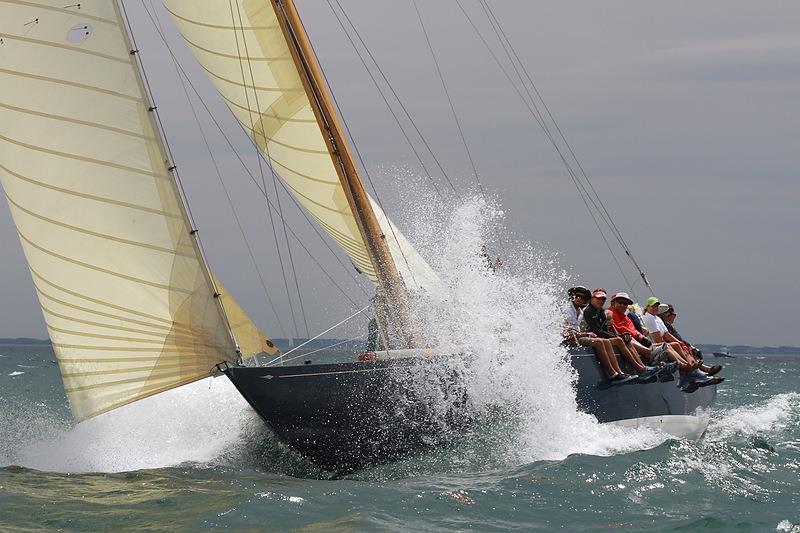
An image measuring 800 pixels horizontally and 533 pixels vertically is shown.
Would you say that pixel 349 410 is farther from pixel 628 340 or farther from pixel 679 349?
pixel 679 349

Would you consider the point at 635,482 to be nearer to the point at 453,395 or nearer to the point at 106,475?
the point at 453,395

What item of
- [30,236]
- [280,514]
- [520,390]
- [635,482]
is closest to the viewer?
[280,514]

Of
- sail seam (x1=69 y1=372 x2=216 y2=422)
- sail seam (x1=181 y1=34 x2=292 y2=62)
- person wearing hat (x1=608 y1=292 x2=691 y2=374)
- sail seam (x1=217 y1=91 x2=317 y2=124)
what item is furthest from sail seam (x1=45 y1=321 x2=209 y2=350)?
person wearing hat (x1=608 y1=292 x2=691 y2=374)

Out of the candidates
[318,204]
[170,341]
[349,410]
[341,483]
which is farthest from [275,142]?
[341,483]

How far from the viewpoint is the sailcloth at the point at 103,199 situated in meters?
10.5

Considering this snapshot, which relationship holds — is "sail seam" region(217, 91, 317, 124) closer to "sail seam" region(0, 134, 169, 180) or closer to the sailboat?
the sailboat

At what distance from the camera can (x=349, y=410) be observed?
10562 millimetres

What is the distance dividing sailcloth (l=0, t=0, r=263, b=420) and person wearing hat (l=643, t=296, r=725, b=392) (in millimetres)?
5959

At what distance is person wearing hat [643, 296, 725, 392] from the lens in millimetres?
14781

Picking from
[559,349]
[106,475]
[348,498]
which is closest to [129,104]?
[106,475]

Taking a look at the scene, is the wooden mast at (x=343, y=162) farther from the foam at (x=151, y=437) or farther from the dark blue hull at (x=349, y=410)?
the foam at (x=151, y=437)

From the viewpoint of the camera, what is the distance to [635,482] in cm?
1008

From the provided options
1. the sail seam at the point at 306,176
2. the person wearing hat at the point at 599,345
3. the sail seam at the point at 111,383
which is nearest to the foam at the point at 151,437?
the sail seam at the point at 111,383

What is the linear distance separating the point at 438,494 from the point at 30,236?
4095mm
